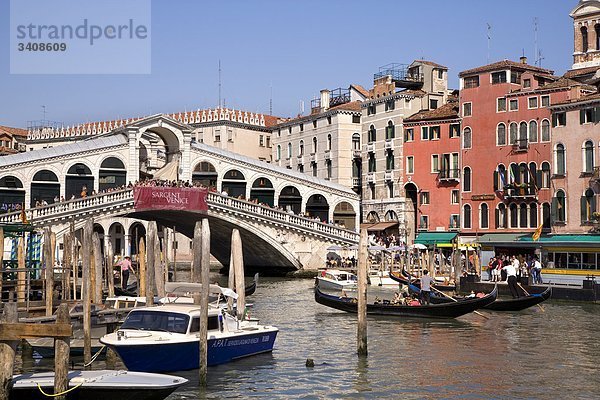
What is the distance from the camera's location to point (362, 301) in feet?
49.6

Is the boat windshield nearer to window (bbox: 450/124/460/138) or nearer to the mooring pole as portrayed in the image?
the mooring pole

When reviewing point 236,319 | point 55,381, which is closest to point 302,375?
point 236,319

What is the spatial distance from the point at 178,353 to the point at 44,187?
2482 cm

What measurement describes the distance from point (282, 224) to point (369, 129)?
8.81 m

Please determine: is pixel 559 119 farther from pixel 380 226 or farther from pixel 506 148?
pixel 380 226

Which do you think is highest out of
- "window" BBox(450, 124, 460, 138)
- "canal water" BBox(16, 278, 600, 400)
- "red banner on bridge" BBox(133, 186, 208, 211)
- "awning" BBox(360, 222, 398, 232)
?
"window" BBox(450, 124, 460, 138)

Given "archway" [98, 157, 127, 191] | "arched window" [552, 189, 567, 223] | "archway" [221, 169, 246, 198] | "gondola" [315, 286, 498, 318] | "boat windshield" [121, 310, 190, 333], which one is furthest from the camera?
"archway" [221, 169, 246, 198]

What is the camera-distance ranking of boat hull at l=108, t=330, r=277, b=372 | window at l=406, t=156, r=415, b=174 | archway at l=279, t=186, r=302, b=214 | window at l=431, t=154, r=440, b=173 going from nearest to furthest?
boat hull at l=108, t=330, r=277, b=372 < window at l=431, t=154, r=440, b=173 < window at l=406, t=156, r=415, b=174 < archway at l=279, t=186, r=302, b=214

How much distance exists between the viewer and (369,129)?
43906 millimetres

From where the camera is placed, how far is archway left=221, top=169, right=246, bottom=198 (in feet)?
137

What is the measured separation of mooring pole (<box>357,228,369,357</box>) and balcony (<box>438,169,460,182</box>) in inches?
944

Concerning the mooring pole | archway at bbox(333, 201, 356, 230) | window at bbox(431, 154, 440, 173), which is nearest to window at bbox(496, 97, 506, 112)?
window at bbox(431, 154, 440, 173)

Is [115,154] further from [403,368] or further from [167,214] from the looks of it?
[403,368]

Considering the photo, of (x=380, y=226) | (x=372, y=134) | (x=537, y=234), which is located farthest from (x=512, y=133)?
(x=372, y=134)
